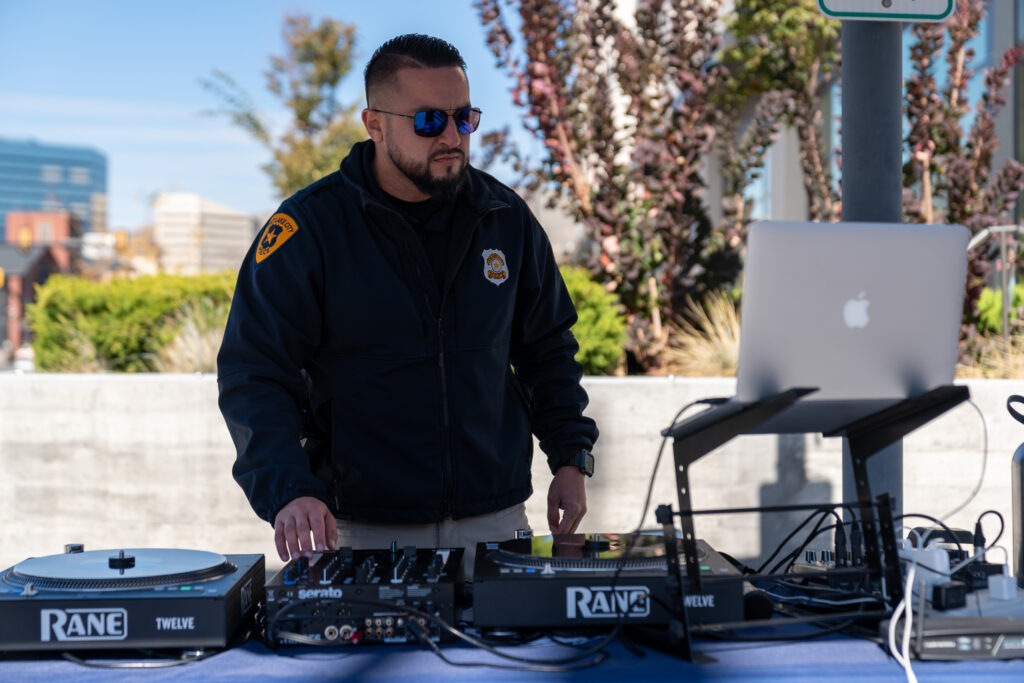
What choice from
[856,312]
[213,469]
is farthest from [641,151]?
[856,312]

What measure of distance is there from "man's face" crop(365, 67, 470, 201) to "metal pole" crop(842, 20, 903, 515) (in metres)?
1.13

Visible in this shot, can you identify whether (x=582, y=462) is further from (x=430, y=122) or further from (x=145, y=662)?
(x=145, y=662)

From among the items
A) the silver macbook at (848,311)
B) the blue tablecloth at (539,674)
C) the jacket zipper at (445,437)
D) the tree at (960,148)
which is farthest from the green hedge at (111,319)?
the blue tablecloth at (539,674)

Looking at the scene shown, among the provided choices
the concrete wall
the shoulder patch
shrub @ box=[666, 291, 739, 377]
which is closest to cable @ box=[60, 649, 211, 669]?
the shoulder patch

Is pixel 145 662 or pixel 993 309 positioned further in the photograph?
pixel 993 309

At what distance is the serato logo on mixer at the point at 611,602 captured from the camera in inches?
75.2

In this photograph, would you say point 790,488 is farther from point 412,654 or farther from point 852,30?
point 412,654

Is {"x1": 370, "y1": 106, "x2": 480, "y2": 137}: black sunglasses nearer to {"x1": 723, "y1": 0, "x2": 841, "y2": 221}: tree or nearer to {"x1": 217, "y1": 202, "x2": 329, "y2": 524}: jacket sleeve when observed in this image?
{"x1": 217, "y1": 202, "x2": 329, "y2": 524}: jacket sleeve

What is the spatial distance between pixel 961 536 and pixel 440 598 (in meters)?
1.23

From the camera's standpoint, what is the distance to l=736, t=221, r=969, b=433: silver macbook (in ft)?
6.00

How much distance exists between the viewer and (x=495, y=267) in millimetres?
2920

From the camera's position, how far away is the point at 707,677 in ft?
5.75

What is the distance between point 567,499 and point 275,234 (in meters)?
1.05

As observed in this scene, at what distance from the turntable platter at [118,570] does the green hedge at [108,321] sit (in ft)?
21.1
